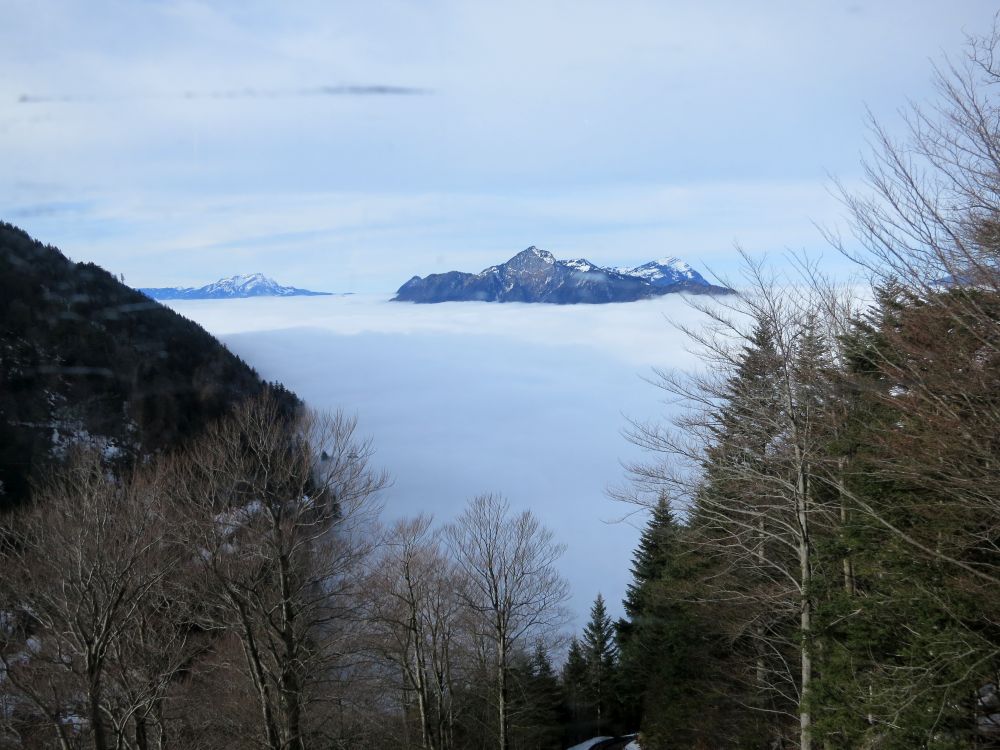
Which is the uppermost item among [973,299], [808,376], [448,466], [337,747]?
[973,299]

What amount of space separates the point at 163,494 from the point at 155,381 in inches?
2049

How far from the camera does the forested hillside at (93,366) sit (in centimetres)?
5084

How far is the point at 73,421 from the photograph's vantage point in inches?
2094

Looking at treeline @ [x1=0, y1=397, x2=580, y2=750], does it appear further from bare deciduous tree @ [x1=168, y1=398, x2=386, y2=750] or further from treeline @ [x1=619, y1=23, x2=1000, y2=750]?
treeline @ [x1=619, y1=23, x2=1000, y2=750]

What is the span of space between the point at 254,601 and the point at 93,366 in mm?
57863

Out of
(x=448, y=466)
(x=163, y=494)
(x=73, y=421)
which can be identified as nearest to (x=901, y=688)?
(x=163, y=494)

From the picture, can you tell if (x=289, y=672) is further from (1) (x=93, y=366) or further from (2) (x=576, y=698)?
(1) (x=93, y=366)

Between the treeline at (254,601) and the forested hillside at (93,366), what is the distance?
34633mm

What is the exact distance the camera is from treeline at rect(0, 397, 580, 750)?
9.27 meters

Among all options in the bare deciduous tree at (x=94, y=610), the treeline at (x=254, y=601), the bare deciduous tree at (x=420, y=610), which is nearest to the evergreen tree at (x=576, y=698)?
the treeline at (x=254, y=601)

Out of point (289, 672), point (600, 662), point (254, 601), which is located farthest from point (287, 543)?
point (600, 662)

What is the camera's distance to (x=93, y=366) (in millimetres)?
60031

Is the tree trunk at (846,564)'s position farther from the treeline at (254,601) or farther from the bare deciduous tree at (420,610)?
the bare deciduous tree at (420,610)

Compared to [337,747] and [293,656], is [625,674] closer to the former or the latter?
[337,747]
